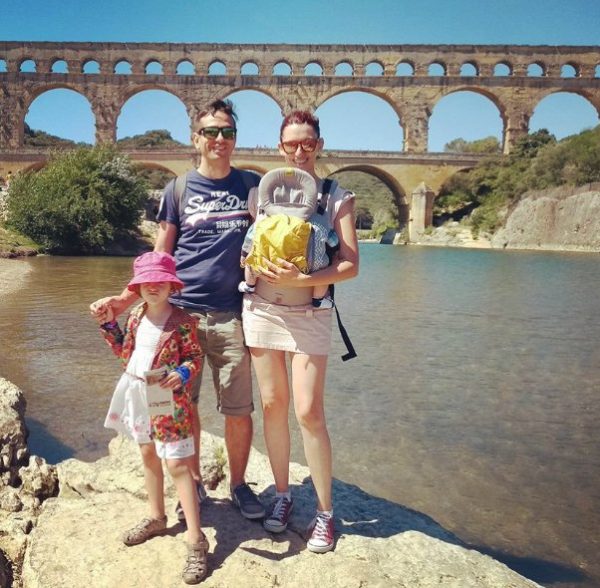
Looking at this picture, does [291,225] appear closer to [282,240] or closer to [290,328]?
[282,240]

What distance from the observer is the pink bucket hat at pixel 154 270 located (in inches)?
84.2

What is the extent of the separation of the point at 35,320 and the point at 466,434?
6559 millimetres

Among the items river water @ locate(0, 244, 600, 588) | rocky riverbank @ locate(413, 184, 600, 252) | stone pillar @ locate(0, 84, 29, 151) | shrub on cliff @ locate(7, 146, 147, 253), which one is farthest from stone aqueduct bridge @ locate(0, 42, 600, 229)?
river water @ locate(0, 244, 600, 588)

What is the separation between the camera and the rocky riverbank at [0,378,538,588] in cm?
198

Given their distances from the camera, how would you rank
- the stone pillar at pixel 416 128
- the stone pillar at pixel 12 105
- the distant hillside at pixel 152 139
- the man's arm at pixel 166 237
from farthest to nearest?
the distant hillside at pixel 152 139, the stone pillar at pixel 416 128, the stone pillar at pixel 12 105, the man's arm at pixel 166 237

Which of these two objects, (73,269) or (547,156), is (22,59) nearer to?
(73,269)

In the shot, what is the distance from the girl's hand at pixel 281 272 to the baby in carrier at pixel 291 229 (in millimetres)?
19

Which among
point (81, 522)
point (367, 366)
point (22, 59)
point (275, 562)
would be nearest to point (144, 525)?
point (81, 522)

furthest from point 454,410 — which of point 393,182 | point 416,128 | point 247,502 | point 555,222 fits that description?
point 416,128

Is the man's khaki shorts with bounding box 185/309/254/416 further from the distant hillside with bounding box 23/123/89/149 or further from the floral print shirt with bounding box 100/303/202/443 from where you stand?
the distant hillside with bounding box 23/123/89/149

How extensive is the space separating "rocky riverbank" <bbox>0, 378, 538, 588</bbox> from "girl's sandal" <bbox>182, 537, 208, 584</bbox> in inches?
1.7

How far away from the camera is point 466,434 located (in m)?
4.21

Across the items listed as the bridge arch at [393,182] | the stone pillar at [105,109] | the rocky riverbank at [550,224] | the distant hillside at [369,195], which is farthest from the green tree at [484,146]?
the stone pillar at [105,109]

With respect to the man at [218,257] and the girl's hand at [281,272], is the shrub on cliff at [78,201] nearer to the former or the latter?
the man at [218,257]
